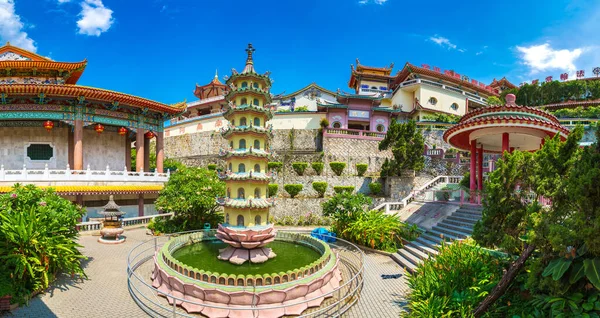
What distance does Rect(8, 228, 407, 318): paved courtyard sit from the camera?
8156 mm

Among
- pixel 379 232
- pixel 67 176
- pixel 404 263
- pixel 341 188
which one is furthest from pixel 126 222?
pixel 404 263

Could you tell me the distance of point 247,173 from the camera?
38.1 ft

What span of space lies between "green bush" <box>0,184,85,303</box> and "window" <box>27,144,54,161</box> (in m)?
12.9

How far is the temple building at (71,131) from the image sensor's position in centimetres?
1825

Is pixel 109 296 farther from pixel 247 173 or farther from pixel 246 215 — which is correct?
pixel 247 173

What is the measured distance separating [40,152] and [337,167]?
877 inches

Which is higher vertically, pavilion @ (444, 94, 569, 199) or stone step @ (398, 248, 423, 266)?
pavilion @ (444, 94, 569, 199)

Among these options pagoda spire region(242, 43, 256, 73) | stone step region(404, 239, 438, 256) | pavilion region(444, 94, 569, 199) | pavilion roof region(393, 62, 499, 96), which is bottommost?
stone step region(404, 239, 438, 256)

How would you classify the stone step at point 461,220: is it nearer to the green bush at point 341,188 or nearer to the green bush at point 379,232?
the green bush at point 379,232

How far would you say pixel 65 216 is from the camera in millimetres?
10688

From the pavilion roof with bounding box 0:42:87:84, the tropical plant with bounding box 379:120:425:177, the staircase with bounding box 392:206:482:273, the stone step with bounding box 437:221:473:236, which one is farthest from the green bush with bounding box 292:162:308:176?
the pavilion roof with bounding box 0:42:87:84

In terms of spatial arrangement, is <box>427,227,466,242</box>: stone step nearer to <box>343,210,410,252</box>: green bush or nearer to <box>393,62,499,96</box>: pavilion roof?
<box>343,210,410,252</box>: green bush

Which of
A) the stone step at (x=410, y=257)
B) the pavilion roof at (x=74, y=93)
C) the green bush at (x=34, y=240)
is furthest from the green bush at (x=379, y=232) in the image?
the pavilion roof at (x=74, y=93)

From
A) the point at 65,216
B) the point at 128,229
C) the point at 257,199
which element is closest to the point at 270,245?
the point at 257,199
